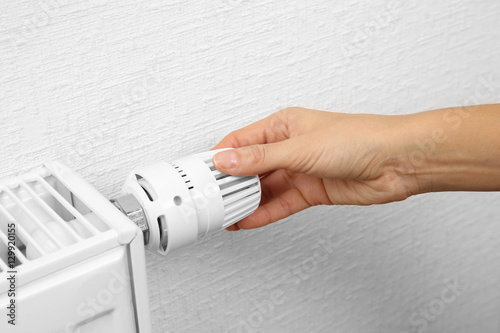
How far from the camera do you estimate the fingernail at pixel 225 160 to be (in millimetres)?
417

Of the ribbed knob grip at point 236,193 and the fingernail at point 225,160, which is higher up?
the fingernail at point 225,160

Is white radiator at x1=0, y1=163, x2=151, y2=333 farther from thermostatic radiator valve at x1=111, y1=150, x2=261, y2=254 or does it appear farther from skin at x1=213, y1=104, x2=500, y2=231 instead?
skin at x1=213, y1=104, x2=500, y2=231

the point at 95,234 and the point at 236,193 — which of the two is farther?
the point at 236,193

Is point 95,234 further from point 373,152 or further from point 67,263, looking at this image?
point 373,152

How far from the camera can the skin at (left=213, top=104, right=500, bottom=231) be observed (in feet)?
1.52

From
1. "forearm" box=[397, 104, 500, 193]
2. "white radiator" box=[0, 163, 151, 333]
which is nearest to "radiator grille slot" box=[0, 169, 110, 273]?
"white radiator" box=[0, 163, 151, 333]

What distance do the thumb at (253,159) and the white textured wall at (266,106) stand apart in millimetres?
83

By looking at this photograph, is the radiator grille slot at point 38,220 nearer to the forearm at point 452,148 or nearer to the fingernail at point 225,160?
the fingernail at point 225,160

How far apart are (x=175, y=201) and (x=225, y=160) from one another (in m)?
0.05

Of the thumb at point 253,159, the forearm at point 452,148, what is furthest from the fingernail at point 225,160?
the forearm at point 452,148

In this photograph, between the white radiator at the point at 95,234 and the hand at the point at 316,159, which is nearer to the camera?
the white radiator at the point at 95,234

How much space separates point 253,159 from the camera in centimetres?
43

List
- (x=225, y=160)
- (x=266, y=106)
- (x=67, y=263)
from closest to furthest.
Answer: (x=67, y=263) → (x=225, y=160) → (x=266, y=106)

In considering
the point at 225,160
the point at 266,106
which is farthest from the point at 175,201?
the point at 266,106
